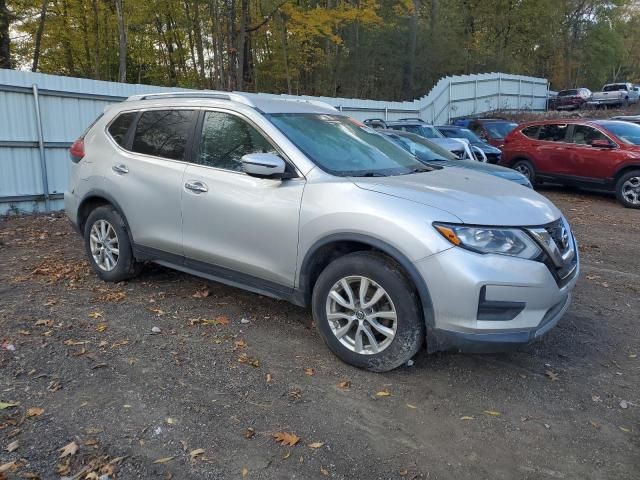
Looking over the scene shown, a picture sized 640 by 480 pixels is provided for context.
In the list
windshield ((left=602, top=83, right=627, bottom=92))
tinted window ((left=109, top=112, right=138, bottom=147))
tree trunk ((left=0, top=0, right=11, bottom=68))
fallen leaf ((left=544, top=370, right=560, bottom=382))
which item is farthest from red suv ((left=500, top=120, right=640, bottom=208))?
windshield ((left=602, top=83, right=627, bottom=92))

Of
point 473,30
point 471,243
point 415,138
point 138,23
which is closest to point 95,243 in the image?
point 471,243

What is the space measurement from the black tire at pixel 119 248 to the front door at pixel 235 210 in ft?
2.94

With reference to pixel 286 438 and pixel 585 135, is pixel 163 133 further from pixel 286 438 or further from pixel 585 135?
pixel 585 135

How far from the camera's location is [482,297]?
3305mm

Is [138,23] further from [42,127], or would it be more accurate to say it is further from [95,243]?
[95,243]

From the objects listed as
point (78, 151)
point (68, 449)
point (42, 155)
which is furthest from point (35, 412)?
point (42, 155)

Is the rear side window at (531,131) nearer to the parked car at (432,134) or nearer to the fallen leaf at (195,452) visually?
the parked car at (432,134)

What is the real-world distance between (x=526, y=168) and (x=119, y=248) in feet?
35.0

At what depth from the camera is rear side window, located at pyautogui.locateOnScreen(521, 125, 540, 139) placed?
1330cm

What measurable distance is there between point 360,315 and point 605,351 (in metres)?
2.01

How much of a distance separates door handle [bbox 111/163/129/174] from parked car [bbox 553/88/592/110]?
36.6 metres

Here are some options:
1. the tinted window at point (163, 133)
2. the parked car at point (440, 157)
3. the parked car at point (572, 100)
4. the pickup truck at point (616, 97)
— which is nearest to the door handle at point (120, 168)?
the tinted window at point (163, 133)

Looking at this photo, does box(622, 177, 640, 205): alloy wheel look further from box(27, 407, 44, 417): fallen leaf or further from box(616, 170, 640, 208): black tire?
box(27, 407, 44, 417): fallen leaf

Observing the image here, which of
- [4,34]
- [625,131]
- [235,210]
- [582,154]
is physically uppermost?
[4,34]
